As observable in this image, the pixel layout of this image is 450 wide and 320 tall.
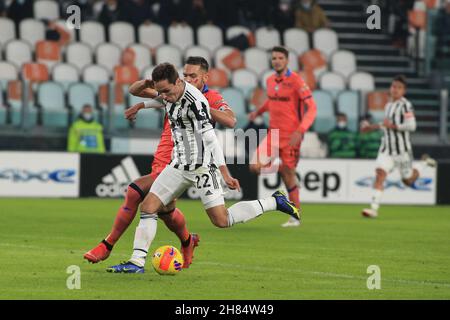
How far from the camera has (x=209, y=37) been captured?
26422 mm

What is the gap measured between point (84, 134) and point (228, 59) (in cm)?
506

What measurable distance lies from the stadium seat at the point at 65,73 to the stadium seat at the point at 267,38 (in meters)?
4.95

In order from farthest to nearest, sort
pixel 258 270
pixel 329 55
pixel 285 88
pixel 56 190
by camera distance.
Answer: pixel 329 55, pixel 56 190, pixel 285 88, pixel 258 270

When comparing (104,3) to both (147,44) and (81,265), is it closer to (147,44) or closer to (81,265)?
(147,44)

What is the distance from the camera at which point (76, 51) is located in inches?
971

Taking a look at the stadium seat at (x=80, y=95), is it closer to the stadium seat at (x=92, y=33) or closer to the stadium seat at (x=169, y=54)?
the stadium seat at (x=92, y=33)

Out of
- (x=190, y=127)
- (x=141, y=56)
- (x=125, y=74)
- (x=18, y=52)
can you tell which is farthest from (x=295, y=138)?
(x=18, y=52)

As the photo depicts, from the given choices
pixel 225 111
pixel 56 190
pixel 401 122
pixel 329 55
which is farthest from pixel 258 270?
pixel 329 55

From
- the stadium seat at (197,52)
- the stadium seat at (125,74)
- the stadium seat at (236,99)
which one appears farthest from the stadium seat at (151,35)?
the stadium seat at (236,99)

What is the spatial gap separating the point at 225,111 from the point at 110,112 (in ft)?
41.6

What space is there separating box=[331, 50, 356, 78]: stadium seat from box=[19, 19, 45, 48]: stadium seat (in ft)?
22.4

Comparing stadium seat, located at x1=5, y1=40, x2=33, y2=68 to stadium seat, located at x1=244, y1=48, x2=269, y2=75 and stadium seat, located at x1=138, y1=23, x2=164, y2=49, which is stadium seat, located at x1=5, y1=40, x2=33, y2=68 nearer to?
stadium seat, located at x1=138, y1=23, x2=164, y2=49

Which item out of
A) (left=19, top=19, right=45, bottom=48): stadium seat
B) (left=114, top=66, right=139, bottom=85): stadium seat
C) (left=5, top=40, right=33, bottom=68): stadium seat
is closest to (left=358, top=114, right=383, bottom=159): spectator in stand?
(left=114, top=66, right=139, bottom=85): stadium seat

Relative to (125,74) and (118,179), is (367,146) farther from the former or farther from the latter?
(125,74)
